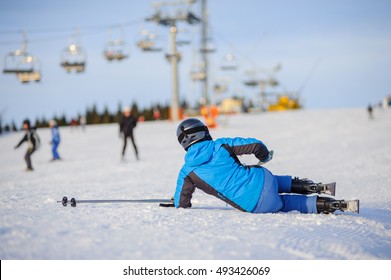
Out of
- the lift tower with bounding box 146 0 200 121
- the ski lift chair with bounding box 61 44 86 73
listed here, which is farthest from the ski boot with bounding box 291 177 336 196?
the lift tower with bounding box 146 0 200 121

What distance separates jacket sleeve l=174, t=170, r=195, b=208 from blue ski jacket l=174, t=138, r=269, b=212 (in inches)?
3.1

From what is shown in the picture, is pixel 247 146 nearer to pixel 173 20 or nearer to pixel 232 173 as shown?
pixel 232 173

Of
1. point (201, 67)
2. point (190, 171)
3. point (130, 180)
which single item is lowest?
point (130, 180)

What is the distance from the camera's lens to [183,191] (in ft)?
16.6

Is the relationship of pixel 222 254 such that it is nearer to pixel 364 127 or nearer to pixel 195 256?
pixel 195 256

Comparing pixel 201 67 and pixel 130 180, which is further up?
pixel 201 67

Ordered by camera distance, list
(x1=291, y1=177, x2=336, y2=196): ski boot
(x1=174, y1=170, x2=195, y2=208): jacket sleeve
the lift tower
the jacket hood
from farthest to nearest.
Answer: the lift tower < (x1=291, y1=177, x2=336, y2=196): ski boot < (x1=174, y1=170, x2=195, y2=208): jacket sleeve < the jacket hood

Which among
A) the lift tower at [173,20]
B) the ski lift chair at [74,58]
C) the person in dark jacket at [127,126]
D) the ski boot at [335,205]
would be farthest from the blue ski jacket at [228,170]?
the lift tower at [173,20]

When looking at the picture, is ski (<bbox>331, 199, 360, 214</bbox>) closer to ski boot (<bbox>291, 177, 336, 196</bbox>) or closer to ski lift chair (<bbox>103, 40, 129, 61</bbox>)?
ski boot (<bbox>291, 177, 336, 196</bbox>)

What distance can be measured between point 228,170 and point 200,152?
0.33m

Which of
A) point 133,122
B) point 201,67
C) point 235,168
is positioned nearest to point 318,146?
point 133,122

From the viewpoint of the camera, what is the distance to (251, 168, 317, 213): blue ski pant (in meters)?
4.80

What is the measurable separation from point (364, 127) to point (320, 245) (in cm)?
2549
